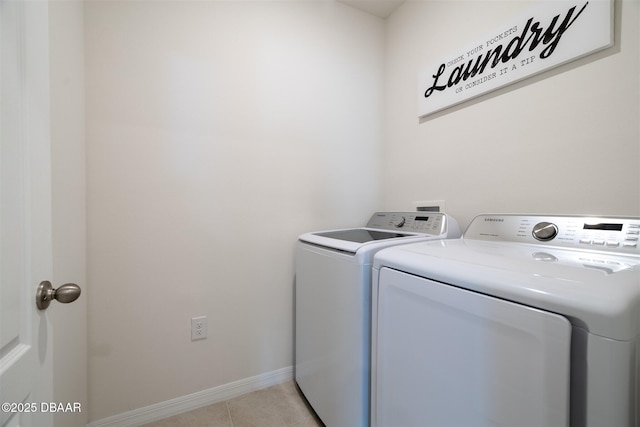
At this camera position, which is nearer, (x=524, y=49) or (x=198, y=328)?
(x=524, y=49)

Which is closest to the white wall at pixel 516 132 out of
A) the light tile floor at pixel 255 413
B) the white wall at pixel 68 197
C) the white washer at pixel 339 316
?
the white washer at pixel 339 316

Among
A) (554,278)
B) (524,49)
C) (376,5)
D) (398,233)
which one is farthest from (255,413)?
(376,5)

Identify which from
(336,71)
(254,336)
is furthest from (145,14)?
(254,336)

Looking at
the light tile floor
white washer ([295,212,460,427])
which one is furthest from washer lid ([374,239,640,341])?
the light tile floor

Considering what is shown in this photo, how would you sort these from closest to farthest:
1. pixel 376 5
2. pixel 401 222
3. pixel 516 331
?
pixel 516 331 < pixel 401 222 < pixel 376 5

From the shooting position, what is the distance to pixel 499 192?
47.0 inches

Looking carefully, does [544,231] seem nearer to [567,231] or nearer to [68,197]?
[567,231]

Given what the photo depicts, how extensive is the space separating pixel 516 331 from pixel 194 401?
5.09 feet

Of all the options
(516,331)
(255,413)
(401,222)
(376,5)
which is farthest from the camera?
(376,5)

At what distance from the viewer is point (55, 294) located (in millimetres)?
579

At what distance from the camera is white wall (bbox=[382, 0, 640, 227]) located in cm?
86

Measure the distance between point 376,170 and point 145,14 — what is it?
159 centimetres

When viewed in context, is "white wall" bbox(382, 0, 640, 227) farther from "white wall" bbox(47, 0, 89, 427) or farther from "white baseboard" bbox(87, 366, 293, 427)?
"white wall" bbox(47, 0, 89, 427)

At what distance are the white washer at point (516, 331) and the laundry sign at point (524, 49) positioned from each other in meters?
0.67
